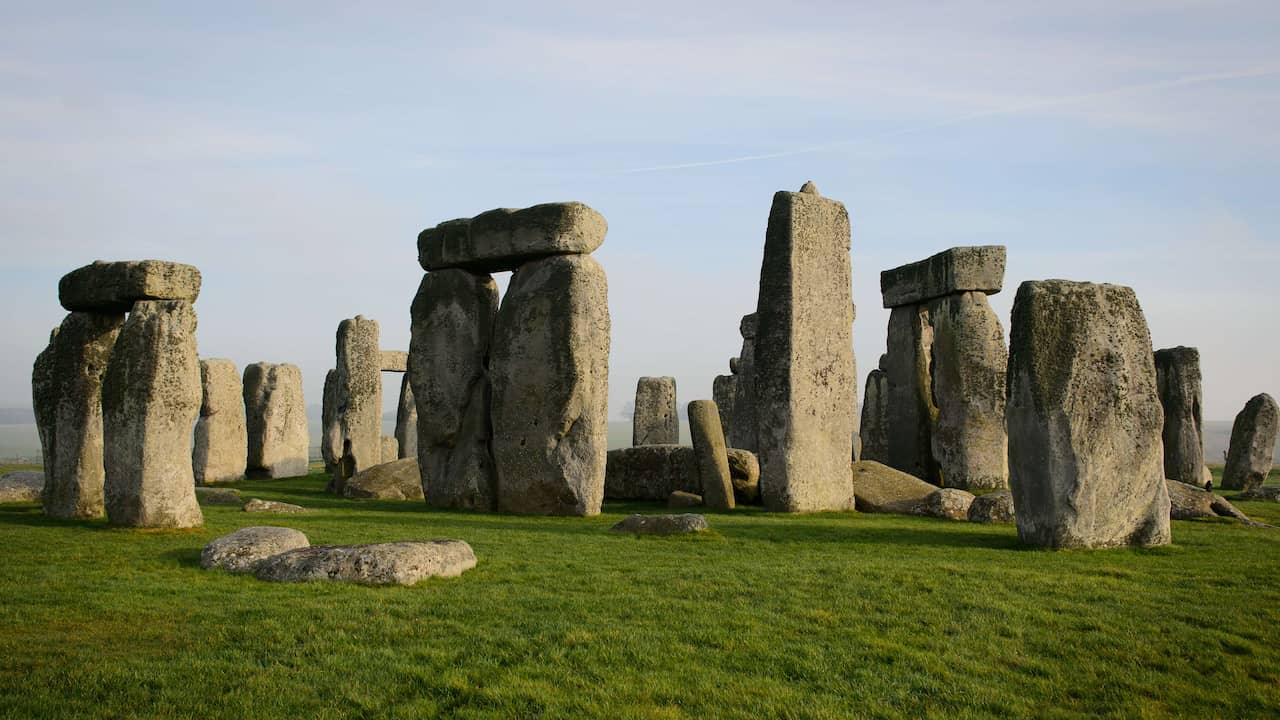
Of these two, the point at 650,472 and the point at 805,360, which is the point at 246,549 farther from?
the point at 650,472

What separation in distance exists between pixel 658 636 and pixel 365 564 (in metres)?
2.74

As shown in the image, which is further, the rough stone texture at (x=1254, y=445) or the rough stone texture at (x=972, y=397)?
the rough stone texture at (x=1254, y=445)

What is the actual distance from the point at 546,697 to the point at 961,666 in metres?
2.50

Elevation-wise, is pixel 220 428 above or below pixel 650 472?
above

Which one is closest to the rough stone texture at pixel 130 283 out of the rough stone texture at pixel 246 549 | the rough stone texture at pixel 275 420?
→ the rough stone texture at pixel 246 549

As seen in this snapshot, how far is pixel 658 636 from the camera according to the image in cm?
681

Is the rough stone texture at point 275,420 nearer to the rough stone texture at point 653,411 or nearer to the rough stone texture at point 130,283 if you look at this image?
the rough stone texture at point 653,411

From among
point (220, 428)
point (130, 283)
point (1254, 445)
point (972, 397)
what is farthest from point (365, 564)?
point (1254, 445)

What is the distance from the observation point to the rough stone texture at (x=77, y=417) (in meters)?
12.3

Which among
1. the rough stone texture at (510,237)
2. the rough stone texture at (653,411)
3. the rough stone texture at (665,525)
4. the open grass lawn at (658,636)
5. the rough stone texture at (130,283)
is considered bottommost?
the open grass lawn at (658,636)

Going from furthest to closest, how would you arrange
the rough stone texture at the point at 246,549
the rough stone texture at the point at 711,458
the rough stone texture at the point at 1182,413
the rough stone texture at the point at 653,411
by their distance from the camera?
the rough stone texture at the point at 653,411
the rough stone texture at the point at 1182,413
the rough stone texture at the point at 711,458
the rough stone texture at the point at 246,549

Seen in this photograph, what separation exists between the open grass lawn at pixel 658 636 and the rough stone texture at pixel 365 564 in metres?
0.22

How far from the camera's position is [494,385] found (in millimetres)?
15406

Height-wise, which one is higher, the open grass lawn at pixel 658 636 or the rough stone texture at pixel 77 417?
the rough stone texture at pixel 77 417
